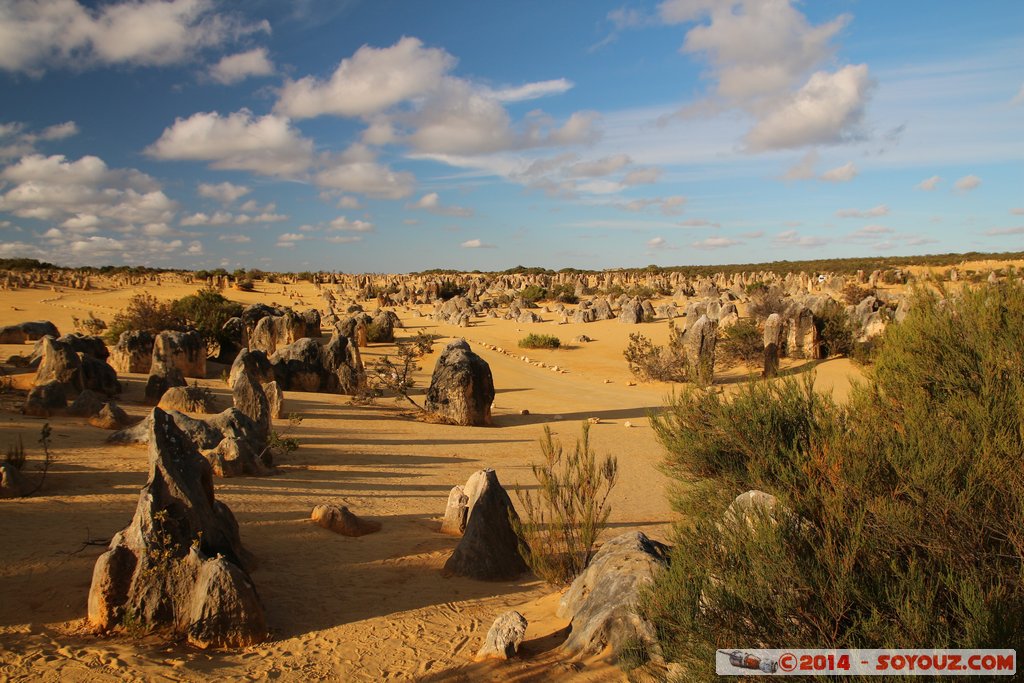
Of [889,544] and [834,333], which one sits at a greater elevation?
[834,333]

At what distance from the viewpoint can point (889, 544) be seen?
3.28m

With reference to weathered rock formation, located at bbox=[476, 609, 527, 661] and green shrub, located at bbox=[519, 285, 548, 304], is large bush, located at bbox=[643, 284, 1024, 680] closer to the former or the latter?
weathered rock formation, located at bbox=[476, 609, 527, 661]

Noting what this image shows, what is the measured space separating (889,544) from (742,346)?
20.0m

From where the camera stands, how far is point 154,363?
1622 cm

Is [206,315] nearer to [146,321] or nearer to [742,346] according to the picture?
[146,321]

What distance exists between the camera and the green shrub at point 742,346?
22.1 meters

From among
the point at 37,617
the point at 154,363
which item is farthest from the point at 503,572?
the point at 154,363

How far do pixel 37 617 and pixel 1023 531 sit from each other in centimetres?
633

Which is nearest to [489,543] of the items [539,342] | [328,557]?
[328,557]

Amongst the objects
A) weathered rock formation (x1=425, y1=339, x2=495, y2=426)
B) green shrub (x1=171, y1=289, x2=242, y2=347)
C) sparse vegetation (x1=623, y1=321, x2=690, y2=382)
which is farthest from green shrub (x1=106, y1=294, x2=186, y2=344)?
sparse vegetation (x1=623, y1=321, x2=690, y2=382)

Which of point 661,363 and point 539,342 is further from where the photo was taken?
point 539,342

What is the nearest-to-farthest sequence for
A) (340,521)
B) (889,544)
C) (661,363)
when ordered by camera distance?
1. (889,544)
2. (340,521)
3. (661,363)

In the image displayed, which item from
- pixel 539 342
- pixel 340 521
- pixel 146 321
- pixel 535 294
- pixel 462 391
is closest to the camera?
pixel 340 521

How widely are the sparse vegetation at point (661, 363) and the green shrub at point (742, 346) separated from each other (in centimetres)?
164
